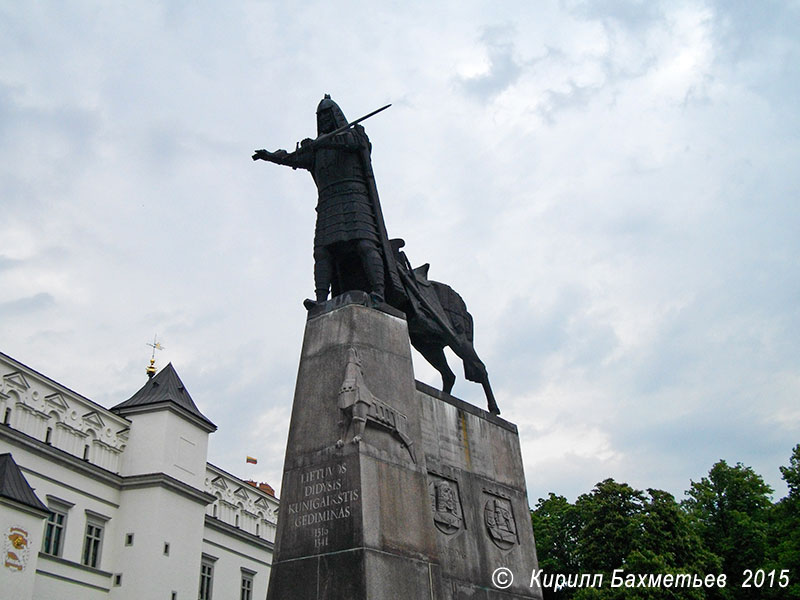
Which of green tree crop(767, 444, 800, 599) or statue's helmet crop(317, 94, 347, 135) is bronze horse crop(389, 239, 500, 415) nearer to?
statue's helmet crop(317, 94, 347, 135)

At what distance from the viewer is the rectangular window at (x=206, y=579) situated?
141 feet

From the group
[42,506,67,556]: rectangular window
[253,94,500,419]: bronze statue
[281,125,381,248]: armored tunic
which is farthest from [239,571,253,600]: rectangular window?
[281,125,381,248]: armored tunic

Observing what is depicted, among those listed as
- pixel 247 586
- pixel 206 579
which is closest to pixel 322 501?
pixel 206 579

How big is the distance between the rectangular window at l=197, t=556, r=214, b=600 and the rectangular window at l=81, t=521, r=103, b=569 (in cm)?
754

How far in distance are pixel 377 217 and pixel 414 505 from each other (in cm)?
463

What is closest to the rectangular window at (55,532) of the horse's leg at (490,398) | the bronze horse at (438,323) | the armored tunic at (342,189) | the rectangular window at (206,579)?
the rectangular window at (206,579)

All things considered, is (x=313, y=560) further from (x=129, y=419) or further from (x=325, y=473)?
(x=129, y=419)

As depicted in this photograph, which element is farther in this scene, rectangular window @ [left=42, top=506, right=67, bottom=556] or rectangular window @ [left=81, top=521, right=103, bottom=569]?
rectangular window @ [left=81, top=521, right=103, bottom=569]

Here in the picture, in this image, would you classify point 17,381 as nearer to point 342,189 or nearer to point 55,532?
point 55,532

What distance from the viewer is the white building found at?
30656mm

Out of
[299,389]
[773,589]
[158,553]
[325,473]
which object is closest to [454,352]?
[299,389]

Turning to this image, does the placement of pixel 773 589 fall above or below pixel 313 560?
above

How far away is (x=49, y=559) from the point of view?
3278 cm
